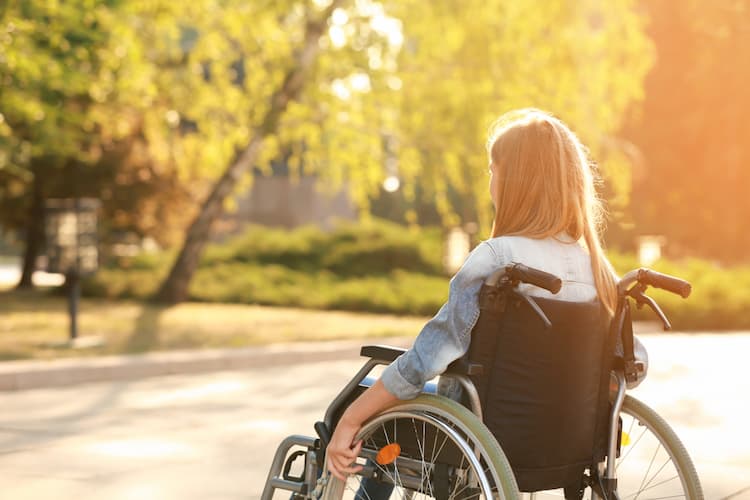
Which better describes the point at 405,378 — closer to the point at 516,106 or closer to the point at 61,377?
the point at 61,377

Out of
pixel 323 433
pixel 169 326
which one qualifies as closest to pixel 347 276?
pixel 169 326

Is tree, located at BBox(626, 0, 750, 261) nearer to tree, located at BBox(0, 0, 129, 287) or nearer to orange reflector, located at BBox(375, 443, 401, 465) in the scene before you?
tree, located at BBox(0, 0, 129, 287)

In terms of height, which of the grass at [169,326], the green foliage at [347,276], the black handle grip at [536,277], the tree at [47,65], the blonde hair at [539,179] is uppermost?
the tree at [47,65]

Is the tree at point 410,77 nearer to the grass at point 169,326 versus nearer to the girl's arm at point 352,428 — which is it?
the grass at point 169,326

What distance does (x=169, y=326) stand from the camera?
1497cm

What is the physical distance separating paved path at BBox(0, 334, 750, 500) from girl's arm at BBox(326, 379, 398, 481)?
2284 mm

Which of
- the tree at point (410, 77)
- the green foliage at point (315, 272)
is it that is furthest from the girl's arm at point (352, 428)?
the tree at point (410, 77)

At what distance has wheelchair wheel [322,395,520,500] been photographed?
3363mm

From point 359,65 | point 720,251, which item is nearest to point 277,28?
point 359,65

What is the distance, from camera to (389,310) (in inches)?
718

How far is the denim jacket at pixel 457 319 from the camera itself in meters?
3.48

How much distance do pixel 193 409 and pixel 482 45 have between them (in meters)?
10.8

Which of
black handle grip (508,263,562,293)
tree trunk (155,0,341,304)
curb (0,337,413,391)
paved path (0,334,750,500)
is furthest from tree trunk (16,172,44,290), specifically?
black handle grip (508,263,562,293)

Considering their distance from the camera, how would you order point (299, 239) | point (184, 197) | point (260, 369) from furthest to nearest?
1. point (299, 239)
2. point (184, 197)
3. point (260, 369)
